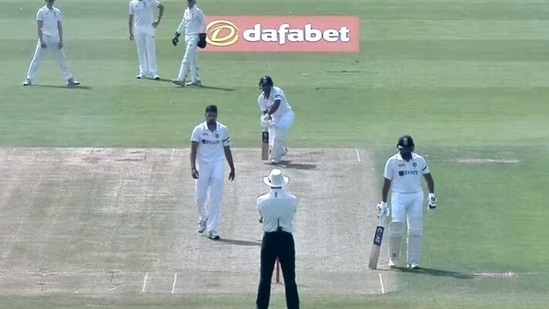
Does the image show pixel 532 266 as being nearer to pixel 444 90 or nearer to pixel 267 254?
pixel 267 254

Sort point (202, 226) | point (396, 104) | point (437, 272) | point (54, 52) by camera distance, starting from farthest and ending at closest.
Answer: point (54, 52), point (396, 104), point (202, 226), point (437, 272)

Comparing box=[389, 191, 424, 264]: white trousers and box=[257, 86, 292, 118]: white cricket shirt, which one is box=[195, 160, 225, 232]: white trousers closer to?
box=[389, 191, 424, 264]: white trousers

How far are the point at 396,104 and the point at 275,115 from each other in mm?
5259

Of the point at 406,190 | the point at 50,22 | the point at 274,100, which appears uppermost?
the point at 50,22

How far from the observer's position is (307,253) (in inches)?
772

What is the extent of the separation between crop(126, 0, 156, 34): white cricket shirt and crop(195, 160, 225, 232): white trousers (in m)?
9.64

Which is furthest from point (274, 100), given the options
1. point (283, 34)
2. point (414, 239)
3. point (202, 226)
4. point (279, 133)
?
point (283, 34)

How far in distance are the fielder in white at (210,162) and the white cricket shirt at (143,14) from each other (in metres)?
9.66

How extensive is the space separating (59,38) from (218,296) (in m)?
11.9

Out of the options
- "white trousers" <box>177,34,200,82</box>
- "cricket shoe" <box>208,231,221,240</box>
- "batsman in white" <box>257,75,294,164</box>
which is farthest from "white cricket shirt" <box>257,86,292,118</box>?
"white trousers" <box>177,34,200,82</box>

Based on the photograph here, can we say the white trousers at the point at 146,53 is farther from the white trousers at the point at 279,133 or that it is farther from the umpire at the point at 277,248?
the umpire at the point at 277,248

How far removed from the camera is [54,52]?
28.4 m

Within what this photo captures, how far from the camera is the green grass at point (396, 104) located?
1938cm

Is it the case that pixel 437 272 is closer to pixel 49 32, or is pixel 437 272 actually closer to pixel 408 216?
pixel 408 216
